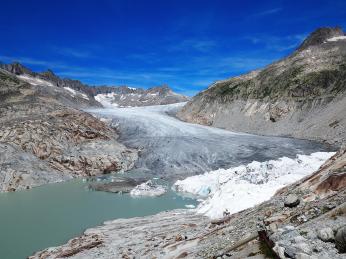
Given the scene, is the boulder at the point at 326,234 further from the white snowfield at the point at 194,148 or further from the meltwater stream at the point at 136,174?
the white snowfield at the point at 194,148

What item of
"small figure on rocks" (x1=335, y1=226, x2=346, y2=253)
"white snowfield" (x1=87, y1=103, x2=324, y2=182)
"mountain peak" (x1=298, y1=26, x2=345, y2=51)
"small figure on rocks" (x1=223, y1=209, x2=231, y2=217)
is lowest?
"small figure on rocks" (x1=223, y1=209, x2=231, y2=217)

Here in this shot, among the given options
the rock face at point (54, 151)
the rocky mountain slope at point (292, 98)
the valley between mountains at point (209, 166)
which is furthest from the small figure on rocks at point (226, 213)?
the rocky mountain slope at point (292, 98)

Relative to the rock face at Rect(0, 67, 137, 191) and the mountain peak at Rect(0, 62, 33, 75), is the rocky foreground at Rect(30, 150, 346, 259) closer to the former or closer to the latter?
the rock face at Rect(0, 67, 137, 191)

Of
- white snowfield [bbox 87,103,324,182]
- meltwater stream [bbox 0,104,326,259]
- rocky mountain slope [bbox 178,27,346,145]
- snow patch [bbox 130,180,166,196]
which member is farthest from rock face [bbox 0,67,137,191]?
rocky mountain slope [bbox 178,27,346,145]

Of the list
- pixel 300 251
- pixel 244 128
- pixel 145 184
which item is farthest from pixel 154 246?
pixel 244 128

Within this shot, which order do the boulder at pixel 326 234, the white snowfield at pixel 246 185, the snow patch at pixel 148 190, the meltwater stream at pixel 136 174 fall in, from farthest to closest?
the snow patch at pixel 148 190 < the meltwater stream at pixel 136 174 < the white snowfield at pixel 246 185 < the boulder at pixel 326 234

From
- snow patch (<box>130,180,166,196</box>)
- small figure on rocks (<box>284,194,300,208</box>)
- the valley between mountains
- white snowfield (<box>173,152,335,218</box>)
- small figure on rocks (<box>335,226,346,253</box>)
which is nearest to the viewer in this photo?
small figure on rocks (<box>335,226,346,253</box>)
